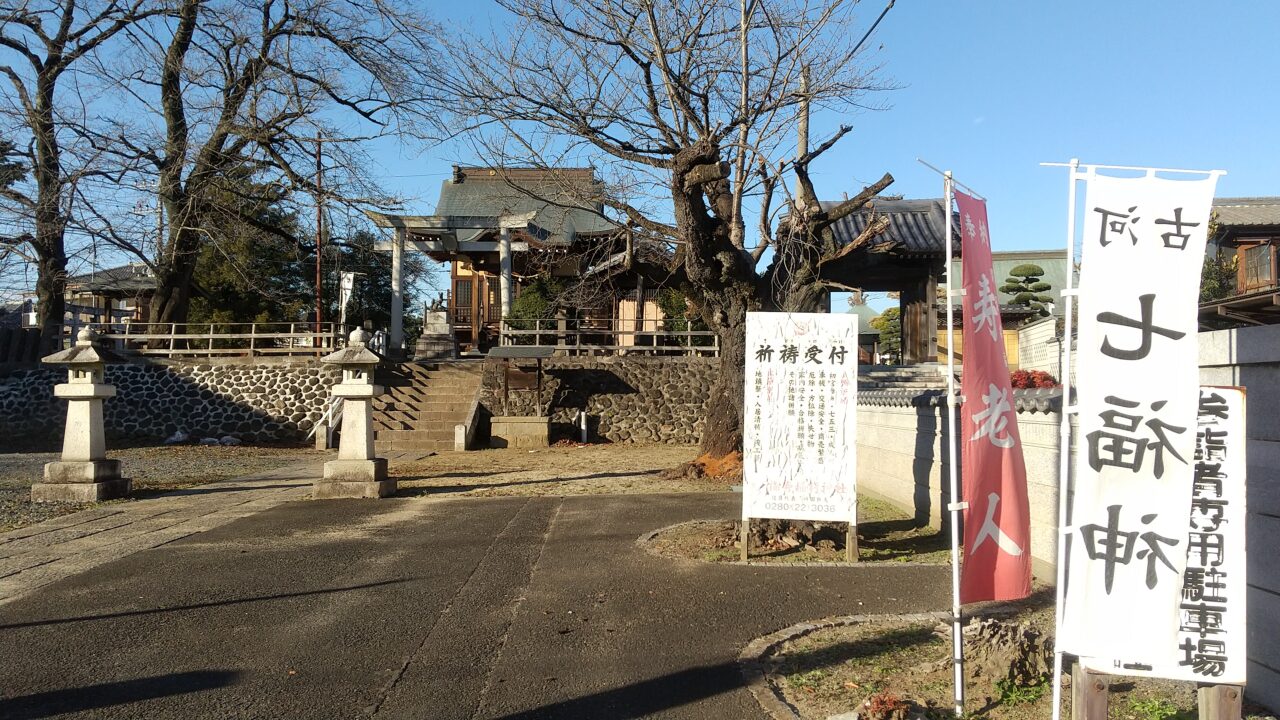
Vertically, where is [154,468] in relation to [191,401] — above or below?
below

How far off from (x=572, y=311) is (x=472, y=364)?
421 cm

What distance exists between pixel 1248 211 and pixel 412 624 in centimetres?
2815

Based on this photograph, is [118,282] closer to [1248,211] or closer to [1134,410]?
[1134,410]

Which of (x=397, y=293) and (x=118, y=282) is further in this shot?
(x=118, y=282)

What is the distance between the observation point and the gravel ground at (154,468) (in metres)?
10.1

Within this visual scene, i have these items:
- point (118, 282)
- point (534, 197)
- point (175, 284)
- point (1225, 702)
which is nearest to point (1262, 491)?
point (1225, 702)

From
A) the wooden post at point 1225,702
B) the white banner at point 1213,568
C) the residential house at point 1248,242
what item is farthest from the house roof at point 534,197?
the residential house at point 1248,242

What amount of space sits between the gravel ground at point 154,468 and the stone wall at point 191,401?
6.17 ft

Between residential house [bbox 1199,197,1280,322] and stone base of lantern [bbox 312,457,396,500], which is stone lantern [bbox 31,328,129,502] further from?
residential house [bbox 1199,197,1280,322]

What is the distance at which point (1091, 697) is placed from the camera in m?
3.16

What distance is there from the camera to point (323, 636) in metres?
5.07

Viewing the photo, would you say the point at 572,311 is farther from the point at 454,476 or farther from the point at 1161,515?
the point at 1161,515

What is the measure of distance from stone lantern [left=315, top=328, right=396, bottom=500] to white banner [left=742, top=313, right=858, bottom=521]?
19.1ft

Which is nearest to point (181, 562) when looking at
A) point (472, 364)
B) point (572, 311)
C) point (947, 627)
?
point (947, 627)
